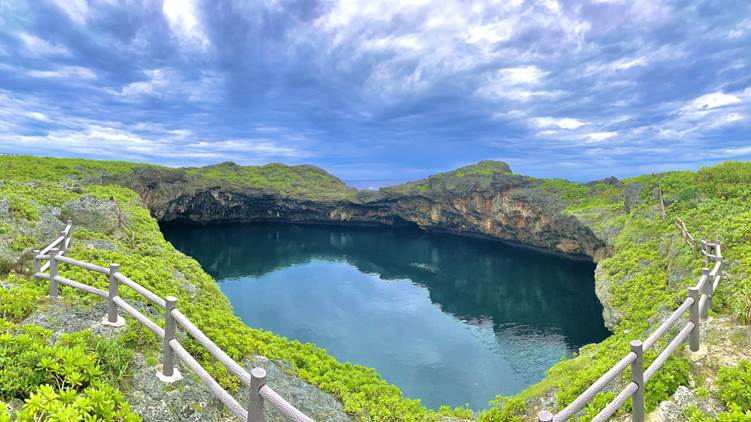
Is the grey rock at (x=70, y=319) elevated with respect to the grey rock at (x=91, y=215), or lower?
lower

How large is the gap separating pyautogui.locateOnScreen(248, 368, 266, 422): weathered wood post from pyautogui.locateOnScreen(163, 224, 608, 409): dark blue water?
14.8 m

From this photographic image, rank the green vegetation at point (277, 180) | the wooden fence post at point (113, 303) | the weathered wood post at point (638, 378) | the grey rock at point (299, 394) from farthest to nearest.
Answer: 1. the green vegetation at point (277, 180)
2. the grey rock at point (299, 394)
3. the wooden fence post at point (113, 303)
4. the weathered wood post at point (638, 378)

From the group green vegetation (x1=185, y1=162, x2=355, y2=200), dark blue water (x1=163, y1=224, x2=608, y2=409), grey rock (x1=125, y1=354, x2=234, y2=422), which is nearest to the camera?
grey rock (x1=125, y1=354, x2=234, y2=422)

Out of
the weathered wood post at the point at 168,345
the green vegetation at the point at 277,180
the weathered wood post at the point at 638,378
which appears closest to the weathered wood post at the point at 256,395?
the weathered wood post at the point at 168,345

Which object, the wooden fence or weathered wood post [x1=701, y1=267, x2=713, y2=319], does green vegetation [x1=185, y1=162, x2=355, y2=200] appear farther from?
weathered wood post [x1=701, y1=267, x2=713, y2=319]

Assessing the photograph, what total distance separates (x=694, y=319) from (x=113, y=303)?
11511 millimetres

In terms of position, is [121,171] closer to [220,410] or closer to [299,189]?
[299,189]

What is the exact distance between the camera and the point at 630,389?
6387 mm

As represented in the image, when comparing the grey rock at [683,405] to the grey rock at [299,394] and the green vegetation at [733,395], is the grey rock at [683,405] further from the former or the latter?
the grey rock at [299,394]

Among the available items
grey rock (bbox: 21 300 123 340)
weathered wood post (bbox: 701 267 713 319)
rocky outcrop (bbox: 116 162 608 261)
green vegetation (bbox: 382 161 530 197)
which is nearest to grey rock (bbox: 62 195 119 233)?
grey rock (bbox: 21 300 123 340)

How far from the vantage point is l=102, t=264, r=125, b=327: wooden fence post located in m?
7.84

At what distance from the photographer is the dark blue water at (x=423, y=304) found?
21953 millimetres

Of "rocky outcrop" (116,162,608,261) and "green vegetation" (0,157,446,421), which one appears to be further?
"rocky outcrop" (116,162,608,261)

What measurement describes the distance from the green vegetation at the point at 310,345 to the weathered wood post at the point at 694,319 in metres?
0.66
